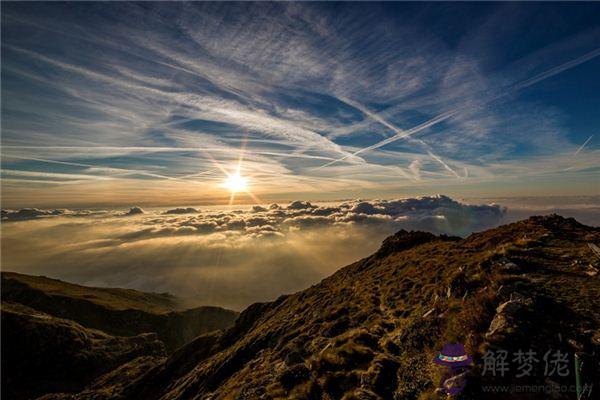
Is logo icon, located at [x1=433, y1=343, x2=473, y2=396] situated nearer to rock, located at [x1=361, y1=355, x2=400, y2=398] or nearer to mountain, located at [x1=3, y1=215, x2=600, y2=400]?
mountain, located at [x1=3, y1=215, x2=600, y2=400]

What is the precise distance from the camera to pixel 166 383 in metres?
63.7

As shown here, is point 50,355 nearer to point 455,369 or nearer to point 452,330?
point 452,330

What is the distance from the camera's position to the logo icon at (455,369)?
12211 millimetres

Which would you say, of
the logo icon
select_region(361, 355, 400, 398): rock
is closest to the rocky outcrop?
select_region(361, 355, 400, 398): rock

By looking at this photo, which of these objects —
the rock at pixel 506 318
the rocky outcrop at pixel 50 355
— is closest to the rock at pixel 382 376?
the rock at pixel 506 318

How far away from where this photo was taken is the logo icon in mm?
12211

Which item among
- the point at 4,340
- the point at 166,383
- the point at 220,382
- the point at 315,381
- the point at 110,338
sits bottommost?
the point at 110,338

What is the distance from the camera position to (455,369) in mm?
13156

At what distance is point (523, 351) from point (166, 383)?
75327mm

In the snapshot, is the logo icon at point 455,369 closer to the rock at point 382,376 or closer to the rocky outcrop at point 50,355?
the rock at point 382,376

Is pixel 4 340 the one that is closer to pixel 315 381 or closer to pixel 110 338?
pixel 110 338

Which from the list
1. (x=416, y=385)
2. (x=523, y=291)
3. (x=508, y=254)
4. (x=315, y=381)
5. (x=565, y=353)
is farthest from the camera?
(x=508, y=254)

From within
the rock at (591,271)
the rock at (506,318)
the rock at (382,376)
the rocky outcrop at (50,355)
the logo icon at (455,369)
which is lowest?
the rocky outcrop at (50,355)

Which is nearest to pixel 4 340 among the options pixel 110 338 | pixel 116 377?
pixel 110 338
